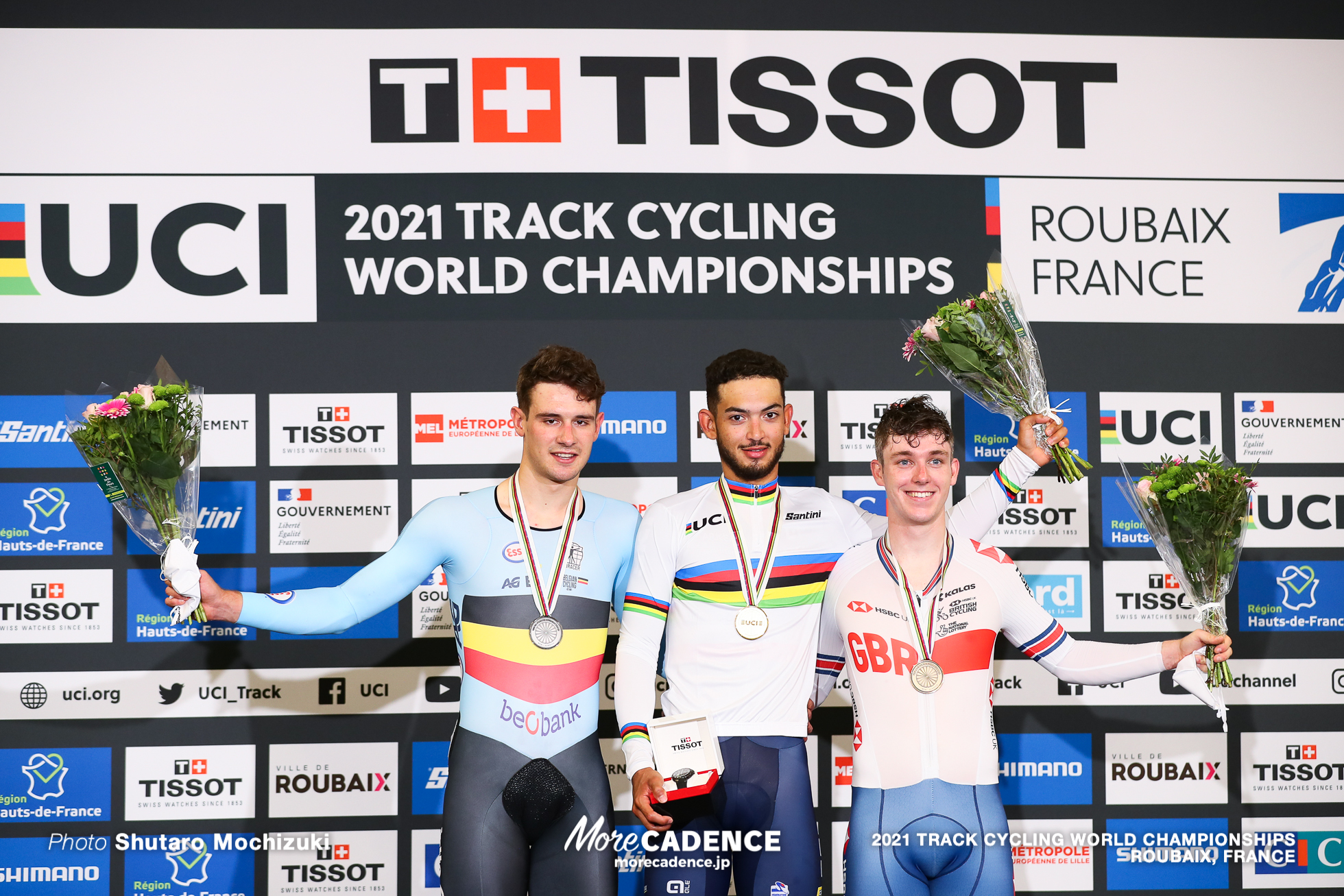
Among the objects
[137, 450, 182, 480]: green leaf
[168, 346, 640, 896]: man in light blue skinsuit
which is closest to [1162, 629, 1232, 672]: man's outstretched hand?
[168, 346, 640, 896]: man in light blue skinsuit

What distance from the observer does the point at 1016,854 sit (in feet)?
11.3

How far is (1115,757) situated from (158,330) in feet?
13.2

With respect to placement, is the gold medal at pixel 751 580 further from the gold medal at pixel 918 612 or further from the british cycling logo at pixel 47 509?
the british cycling logo at pixel 47 509

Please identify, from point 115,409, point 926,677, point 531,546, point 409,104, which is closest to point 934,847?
point 926,677

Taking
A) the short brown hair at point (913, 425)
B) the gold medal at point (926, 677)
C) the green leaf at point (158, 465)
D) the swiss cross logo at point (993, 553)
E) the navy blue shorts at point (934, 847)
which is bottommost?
the navy blue shorts at point (934, 847)

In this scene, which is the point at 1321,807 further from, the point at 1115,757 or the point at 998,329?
the point at 998,329

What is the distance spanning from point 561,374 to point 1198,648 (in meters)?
1.84

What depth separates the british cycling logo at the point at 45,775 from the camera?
3.30m

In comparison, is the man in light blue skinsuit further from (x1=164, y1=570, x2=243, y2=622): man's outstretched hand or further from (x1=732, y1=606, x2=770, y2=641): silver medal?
(x1=732, y1=606, x2=770, y2=641): silver medal

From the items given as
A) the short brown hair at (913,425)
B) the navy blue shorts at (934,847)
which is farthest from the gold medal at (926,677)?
the short brown hair at (913,425)

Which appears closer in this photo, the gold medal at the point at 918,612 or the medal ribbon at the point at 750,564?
the gold medal at the point at 918,612

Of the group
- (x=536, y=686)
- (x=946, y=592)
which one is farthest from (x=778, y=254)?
(x=536, y=686)

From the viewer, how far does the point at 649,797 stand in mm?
2260

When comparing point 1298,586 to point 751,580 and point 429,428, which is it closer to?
point 751,580
